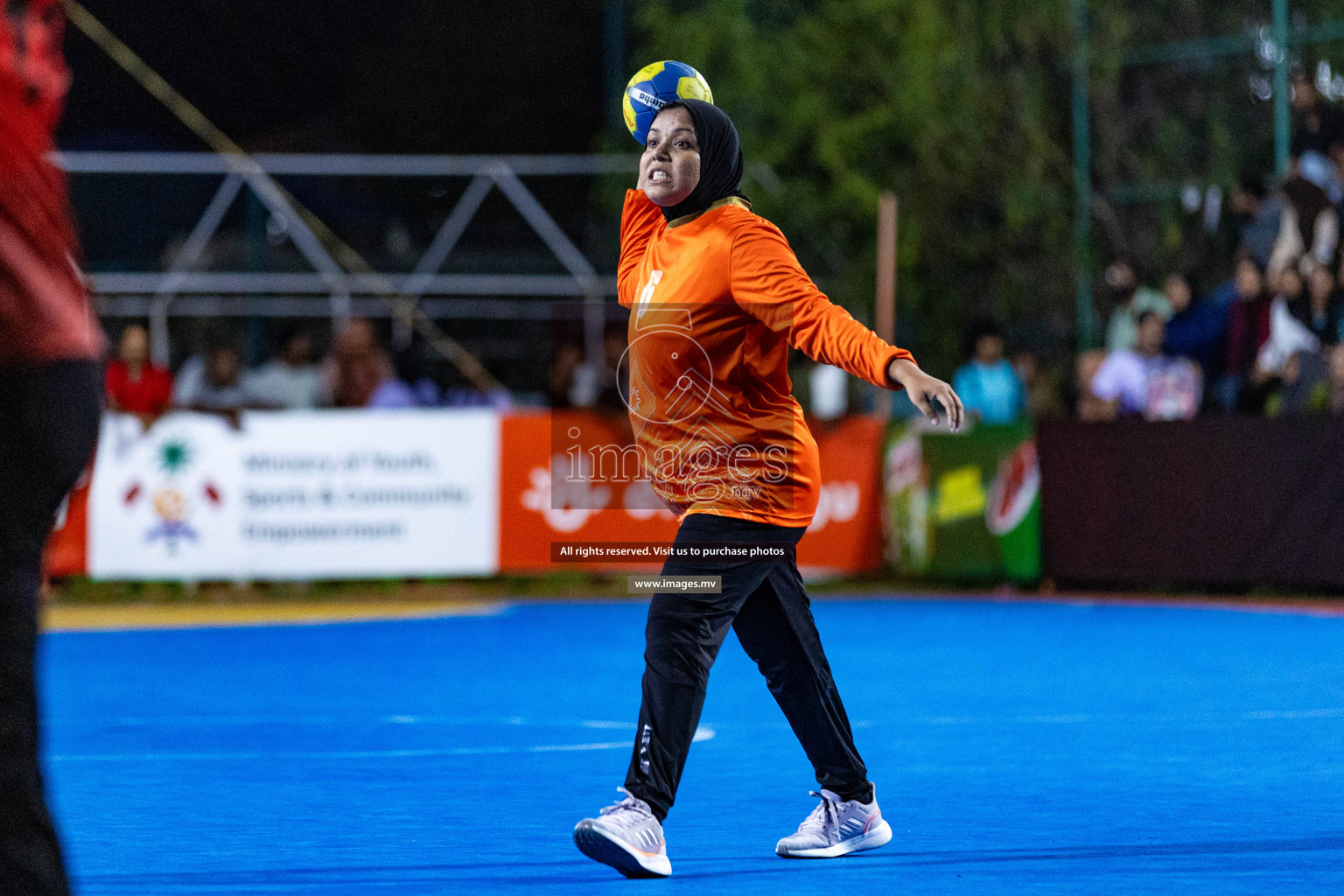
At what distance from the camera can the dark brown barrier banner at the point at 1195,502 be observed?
1480cm

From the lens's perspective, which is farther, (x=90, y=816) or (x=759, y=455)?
(x=90, y=816)

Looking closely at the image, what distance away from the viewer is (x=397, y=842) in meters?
6.19

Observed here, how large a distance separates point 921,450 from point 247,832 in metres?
10.9

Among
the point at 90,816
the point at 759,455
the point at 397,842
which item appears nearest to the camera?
the point at 759,455

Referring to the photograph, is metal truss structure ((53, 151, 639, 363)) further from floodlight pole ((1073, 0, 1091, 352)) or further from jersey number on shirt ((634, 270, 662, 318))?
jersey number on shirt ((634, 270, 662, 318))

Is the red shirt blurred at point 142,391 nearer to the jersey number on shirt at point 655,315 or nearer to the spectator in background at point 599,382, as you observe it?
the spectator in background at point 599,382

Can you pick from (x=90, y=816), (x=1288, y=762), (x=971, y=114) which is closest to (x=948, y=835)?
(x=1288, y=762)

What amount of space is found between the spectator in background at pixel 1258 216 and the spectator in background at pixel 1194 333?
0.64 meters

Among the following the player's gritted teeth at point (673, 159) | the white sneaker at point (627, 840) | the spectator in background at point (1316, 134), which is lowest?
the white sneaker at point (627, 840)

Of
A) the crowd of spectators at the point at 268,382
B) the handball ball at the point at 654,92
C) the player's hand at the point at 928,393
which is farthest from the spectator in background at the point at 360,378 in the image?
the player's hand at the point at 928,393

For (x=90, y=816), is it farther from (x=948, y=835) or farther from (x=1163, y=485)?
(x=1163, y=485)

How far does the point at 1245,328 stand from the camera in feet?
54.6

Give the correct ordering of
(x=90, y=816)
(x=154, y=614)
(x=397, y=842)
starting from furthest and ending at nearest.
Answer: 1. (x=154, y=614)
2. (x=90, y=816)
3. (x=397, y=842)

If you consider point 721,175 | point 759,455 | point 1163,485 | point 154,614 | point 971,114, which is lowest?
point 154,614
